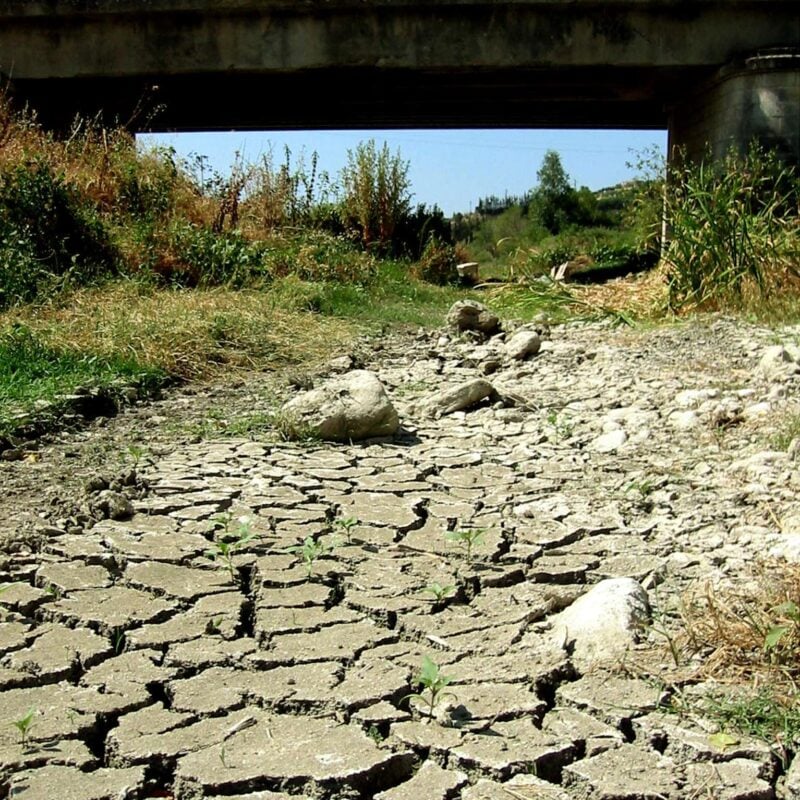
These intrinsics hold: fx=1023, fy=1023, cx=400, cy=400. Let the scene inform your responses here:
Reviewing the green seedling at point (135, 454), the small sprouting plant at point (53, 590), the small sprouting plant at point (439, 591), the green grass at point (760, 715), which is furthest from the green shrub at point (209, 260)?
the green grass at point (760, 715)

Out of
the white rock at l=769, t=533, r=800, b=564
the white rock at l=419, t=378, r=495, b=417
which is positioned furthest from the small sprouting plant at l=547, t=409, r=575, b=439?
the white rock at l=769, t=533, r=800, b=564

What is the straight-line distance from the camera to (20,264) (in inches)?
256

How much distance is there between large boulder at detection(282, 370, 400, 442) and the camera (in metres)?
4.24

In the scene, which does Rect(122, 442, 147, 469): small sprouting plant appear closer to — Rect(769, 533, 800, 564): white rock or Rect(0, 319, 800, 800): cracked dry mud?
Rect(0, 319, 800, 800): cracked dry mud

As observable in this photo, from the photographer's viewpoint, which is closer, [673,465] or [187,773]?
[187,773]

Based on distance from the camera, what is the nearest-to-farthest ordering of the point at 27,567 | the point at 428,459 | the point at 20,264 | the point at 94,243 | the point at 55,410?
1. the point at 27,567
2. the point at 428,459
3. the point at 55,410
4. the point at 20,264
5. the point at 94,243

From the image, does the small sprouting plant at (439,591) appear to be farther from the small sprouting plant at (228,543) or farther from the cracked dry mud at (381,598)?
the small sprouting plant at (228,543)

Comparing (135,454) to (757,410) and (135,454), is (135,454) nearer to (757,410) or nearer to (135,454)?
(135,454)

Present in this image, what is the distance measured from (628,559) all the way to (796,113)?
848cm

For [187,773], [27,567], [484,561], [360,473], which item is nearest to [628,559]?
[484,561]

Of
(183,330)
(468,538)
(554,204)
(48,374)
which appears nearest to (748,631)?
(468,538)

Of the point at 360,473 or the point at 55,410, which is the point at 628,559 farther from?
the point at 55,410

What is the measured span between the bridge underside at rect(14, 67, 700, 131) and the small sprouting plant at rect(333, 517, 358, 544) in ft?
26.9

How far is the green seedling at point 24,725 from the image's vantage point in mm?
1912
